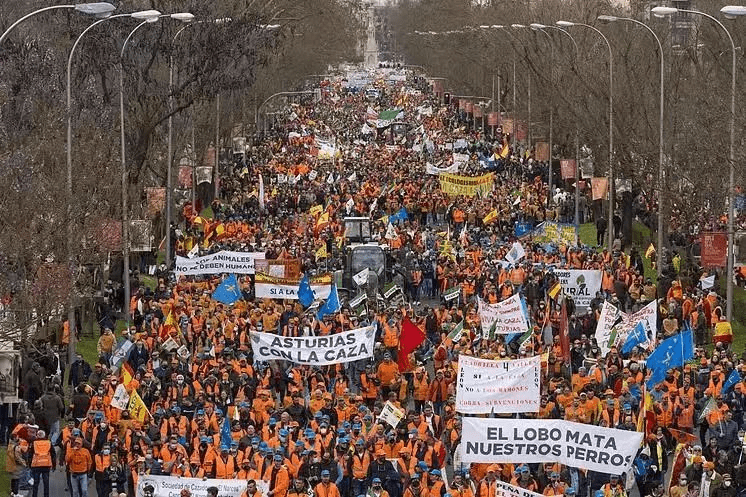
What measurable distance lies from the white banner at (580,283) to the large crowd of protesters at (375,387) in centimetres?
55

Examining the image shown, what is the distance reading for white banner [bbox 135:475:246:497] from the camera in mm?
23094

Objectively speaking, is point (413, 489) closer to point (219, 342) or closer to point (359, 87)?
point (219, 342)

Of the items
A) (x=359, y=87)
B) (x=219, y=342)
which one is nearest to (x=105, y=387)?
(x=219, y=342)

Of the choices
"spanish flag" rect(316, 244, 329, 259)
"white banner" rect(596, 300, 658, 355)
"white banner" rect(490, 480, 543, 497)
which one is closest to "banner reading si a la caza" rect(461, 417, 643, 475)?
"white banner" rect(490, 480, 543, 497)

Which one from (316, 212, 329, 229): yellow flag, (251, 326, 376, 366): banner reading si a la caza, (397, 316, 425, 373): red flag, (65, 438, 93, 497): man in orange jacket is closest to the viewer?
(65, 438, 93, 497): man in orange jacket

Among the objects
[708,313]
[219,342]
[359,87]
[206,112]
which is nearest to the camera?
[219,342]

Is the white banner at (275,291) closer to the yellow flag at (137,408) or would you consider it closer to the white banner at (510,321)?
the white banner at (510,321)

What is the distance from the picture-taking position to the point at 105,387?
28.3 meters

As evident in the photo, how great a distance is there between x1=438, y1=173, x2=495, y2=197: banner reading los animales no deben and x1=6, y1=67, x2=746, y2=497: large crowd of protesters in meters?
6.86

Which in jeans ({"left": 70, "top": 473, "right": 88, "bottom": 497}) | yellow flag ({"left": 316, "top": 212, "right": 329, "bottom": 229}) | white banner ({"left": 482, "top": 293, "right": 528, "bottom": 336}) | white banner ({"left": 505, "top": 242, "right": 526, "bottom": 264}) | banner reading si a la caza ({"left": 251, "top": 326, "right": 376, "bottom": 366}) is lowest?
yellow flag ({"left": 316, "top": 212, "right": 329, "bottom": 229})

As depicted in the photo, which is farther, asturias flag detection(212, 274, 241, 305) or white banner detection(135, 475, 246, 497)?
asturias flag detection(212, 274, 241, 305)

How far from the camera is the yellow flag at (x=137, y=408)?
2709 cm

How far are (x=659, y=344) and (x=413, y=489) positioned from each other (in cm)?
772

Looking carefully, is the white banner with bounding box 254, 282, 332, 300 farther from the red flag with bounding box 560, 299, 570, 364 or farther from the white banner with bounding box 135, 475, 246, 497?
the white banner with bounding box 135, 475, 246, 497
